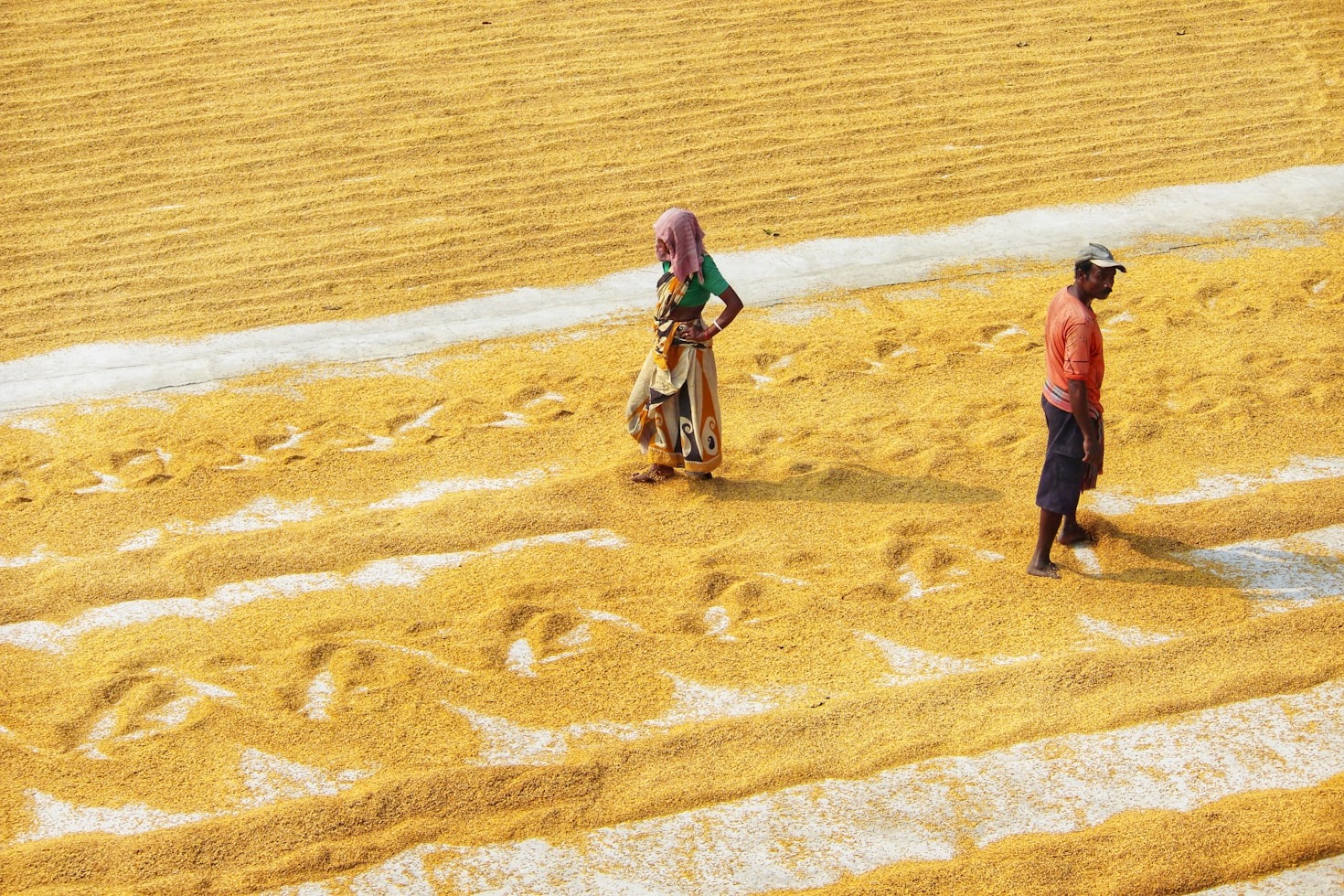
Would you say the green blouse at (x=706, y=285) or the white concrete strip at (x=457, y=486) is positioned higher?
the green blouse at (x=706, y=285)

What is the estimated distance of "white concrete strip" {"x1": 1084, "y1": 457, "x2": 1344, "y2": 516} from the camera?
639 cm

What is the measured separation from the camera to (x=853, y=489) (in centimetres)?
654

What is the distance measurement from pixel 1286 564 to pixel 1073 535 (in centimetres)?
92

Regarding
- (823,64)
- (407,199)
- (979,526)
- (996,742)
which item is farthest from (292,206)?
(996,742)

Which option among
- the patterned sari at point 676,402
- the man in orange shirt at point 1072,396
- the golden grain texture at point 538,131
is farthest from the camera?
the golden grain texture at point 538,131

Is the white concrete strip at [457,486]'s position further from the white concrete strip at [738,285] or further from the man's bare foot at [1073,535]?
the man's bare foot at [1073,535]

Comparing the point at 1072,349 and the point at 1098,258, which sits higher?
the point at 1098,258

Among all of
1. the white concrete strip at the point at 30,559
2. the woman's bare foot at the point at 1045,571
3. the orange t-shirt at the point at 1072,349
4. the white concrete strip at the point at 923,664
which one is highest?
the orange t-shirt at the point at 1072,349

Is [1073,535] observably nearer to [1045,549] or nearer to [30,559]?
[1045,549]

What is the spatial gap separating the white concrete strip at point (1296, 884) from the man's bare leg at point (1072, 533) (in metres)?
1.96

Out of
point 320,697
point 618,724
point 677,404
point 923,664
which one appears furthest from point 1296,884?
point 320,697

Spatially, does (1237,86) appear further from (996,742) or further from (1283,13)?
(996,742)

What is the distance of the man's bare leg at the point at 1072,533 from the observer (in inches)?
235

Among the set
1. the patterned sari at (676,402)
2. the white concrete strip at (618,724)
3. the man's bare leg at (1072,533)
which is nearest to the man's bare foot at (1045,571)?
the man's bare leg at (1072,533)
